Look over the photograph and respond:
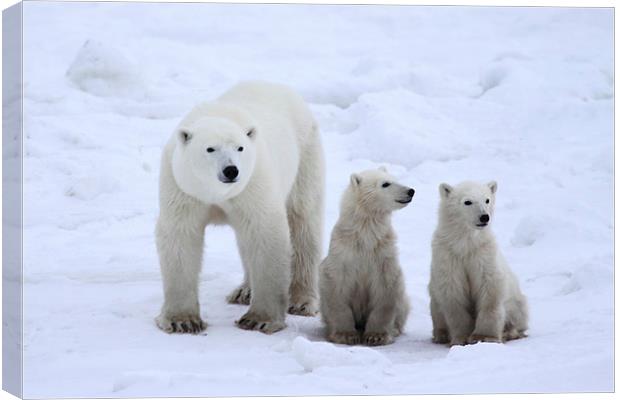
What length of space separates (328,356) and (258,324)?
1190 millimetres

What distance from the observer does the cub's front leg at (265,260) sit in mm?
6410

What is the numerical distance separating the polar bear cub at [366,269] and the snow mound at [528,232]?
1629 mm

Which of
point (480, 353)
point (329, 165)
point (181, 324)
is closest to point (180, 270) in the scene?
point (181, 324)

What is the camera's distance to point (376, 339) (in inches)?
252

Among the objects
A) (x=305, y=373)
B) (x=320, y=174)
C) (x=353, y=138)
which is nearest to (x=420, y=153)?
(x=353, y=138)

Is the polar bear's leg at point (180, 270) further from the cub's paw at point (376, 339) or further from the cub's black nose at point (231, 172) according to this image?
the cub's paw at point (376, 339)

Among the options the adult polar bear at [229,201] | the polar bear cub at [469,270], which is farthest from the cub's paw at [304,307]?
the polar bear cub at [469,270]

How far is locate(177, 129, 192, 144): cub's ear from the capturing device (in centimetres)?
607

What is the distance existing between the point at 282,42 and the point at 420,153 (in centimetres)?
278

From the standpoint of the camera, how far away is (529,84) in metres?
7.30

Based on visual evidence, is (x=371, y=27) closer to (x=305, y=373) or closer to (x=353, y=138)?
(x=305, y=373)

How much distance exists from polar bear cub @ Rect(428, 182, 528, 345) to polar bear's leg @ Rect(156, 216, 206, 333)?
1.32 m

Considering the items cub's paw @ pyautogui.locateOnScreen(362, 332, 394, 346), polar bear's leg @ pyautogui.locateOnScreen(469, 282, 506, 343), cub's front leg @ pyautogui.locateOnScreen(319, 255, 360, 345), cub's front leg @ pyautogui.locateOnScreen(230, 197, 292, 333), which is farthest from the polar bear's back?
polar bear's leg @ pyautogui.locateOnScreen(469, 282, 506, 343)

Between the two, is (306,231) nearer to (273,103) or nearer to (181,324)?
(273,103)
